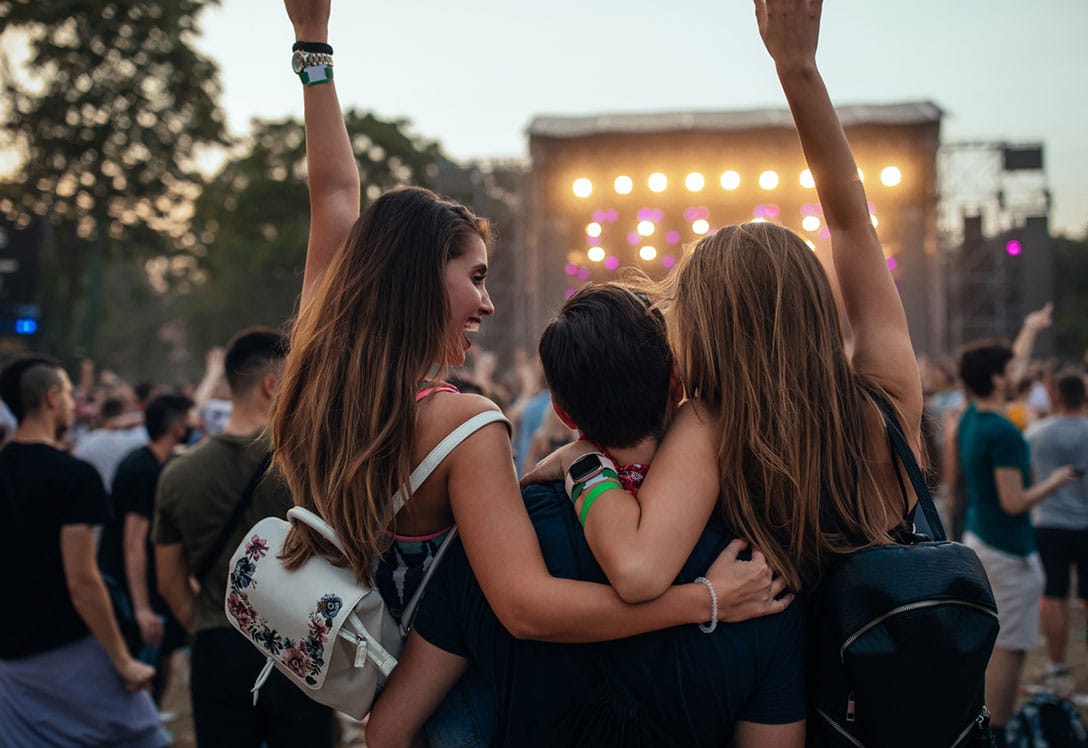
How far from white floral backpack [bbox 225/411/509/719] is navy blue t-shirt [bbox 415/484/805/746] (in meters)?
0.21

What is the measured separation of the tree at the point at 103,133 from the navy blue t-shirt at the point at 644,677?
20732 mm

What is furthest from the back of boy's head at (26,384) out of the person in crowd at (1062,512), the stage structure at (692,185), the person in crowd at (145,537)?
the stage structure at (692,185)

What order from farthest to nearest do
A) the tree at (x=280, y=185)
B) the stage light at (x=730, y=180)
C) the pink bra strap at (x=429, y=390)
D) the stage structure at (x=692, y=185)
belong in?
the tree at (x=280, y=185)
the stage structure at (x=692, y=185)
the stage light at (x=730, y=180)
the pink bra strap at (x=429, y=390)

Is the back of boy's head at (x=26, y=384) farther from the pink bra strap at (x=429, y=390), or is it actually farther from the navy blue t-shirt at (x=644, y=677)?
the navy blue t-shirt at (x=644, y=677)

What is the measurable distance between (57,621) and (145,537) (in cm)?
127

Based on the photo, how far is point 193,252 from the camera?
24.1m

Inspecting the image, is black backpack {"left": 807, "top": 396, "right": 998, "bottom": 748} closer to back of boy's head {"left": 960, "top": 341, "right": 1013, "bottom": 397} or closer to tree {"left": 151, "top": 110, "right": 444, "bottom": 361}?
back of boy's head {"left": 960, "top": 341, "right": 1013, "bottom": 397}

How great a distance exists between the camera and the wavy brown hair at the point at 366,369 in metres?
1.64

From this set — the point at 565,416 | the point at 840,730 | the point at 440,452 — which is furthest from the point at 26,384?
the point at 840,730

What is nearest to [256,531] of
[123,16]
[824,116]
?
[824,116]

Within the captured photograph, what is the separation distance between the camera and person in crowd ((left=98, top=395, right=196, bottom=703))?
4.28m

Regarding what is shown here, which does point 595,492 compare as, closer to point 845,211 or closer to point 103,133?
point 845,211

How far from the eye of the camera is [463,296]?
182 cm

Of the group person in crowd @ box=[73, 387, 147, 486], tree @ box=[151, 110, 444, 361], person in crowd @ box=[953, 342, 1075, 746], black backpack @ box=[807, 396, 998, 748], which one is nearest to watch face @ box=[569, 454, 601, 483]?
black backpack @ box=[807, 396, 998, 748]
